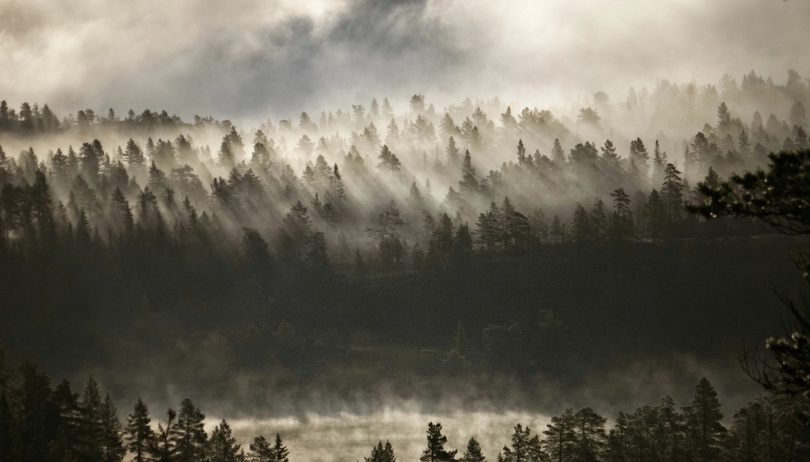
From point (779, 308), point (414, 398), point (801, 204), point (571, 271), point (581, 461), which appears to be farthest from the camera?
point (571, 271)

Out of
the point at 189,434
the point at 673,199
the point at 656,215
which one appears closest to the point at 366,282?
the point at 656,215

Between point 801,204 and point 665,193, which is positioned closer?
point 801,204

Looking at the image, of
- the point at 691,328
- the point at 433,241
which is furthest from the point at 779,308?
the point at 433,241

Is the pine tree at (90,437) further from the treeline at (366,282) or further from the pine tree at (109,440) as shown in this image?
the treeline at (366,282)

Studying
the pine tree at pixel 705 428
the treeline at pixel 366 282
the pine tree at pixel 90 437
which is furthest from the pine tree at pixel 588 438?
the treeline at pixel 366 282

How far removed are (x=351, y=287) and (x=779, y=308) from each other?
92.2 meters

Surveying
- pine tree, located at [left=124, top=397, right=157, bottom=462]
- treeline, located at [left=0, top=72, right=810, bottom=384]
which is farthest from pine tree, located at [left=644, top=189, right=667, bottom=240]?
pine tree, located at [left=124, top=397, right=157, bottom=462]

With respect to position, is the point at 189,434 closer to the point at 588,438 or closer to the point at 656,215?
the point at 588,438

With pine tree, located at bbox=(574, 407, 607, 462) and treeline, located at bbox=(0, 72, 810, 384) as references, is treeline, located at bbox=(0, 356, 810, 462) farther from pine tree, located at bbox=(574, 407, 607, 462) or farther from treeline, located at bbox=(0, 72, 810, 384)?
treeline, located at bbox=(0, 72, 810, 384)

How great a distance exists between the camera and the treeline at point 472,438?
72.3 meters

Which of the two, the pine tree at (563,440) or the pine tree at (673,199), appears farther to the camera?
the pine tree at (673,199)

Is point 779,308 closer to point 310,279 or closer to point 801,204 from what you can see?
point 310,279

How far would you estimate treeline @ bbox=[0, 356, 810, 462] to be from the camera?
72312mm

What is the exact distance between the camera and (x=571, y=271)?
16562 cm
